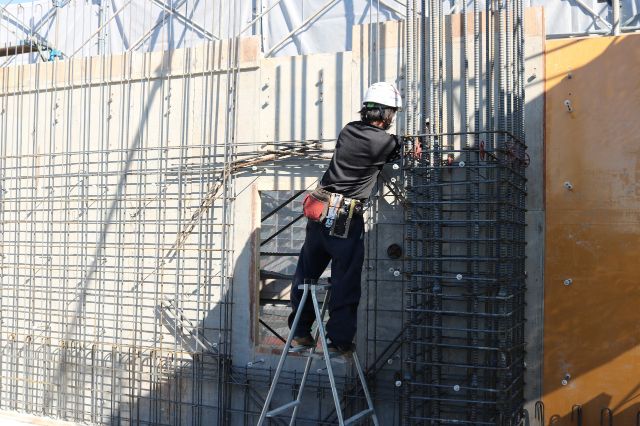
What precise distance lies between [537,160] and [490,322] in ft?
4.68

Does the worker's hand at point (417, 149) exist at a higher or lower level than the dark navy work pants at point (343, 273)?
higher

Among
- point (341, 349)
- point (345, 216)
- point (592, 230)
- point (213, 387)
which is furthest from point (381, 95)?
point (213, 387)

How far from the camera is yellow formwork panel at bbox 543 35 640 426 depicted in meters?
5.65

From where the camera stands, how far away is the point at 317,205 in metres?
5.12

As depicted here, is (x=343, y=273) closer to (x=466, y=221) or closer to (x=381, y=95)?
(x=466, y=221)

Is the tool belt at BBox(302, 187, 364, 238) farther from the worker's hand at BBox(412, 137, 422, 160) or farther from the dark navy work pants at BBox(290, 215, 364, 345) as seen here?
the worker's hand at BBox(412, 137, 422, 160)

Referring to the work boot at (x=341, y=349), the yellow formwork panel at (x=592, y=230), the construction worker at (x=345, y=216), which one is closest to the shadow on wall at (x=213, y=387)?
the work boot at (x=341, y=349)

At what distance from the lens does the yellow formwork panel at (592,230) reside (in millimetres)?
5652

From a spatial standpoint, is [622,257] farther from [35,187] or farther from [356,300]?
[35,187]

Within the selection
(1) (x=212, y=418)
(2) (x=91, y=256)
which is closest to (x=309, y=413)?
(1) (x=212, y=418)

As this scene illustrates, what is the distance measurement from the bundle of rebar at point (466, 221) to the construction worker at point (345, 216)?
463 millimetres

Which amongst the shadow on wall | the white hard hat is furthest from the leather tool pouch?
the shadow on wall

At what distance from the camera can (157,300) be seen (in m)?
7.08

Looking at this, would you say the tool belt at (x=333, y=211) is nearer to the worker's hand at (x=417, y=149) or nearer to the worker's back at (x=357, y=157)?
the worker's back at (x=357, y=157)
